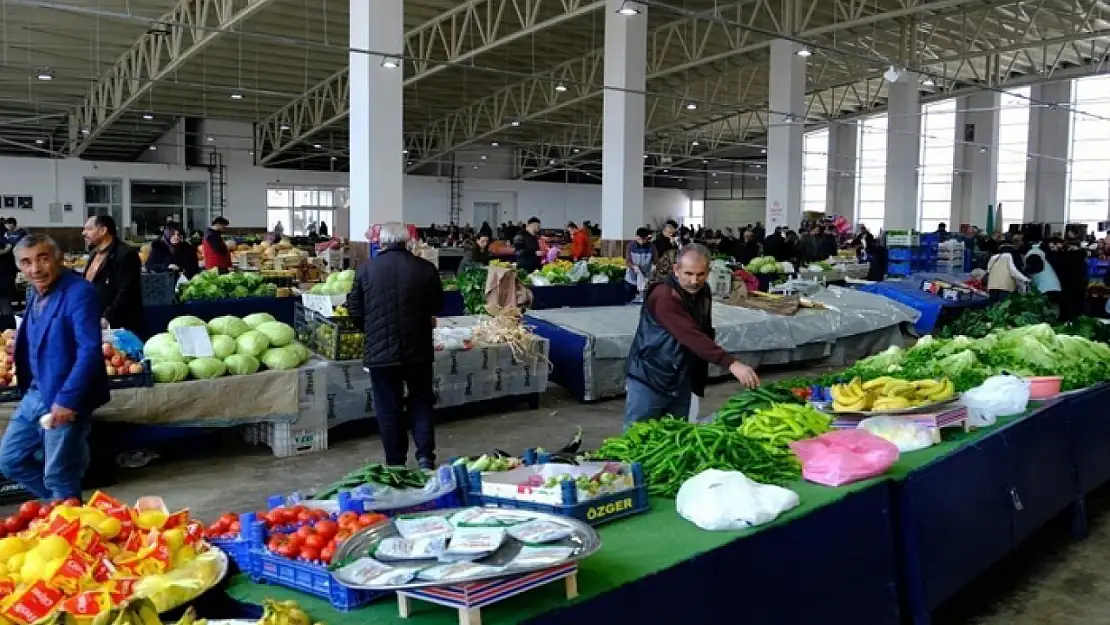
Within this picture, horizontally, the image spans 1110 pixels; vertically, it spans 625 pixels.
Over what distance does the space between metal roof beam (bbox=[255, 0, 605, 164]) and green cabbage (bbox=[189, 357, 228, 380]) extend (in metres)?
7.51

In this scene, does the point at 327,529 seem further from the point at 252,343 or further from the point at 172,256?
the point at 172,256

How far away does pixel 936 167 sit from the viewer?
3250 centimetres

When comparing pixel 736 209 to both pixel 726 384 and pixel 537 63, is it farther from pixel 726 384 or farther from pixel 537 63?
pixel 726 384

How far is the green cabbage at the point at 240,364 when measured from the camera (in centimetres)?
607

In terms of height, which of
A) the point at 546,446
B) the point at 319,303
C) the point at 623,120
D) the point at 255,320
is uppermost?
the point at 623,120

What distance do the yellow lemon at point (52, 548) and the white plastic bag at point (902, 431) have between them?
9.24 ft

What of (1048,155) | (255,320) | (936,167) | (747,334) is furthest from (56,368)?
(936,167)

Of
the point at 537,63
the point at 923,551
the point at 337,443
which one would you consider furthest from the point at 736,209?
the point at 923,551

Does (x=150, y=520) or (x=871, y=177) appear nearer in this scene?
(x=150, y=520)

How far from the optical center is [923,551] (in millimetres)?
3293

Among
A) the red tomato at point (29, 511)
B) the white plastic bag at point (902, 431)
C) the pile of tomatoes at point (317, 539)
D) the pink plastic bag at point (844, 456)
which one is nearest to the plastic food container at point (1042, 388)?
the white plastic bag at point (902, 431)

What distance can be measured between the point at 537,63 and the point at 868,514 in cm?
2022

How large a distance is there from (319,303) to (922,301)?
833 cm

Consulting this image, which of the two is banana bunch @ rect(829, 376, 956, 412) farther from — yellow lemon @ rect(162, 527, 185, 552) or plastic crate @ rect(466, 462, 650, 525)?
yellow lemon @ rect(162, 527, 185, 552)
